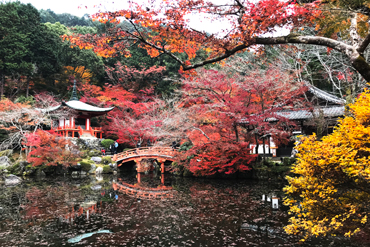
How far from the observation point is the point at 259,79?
1138 centimetres

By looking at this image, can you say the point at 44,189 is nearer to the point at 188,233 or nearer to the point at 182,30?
the point at 188,233

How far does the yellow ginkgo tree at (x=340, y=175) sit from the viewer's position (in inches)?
138

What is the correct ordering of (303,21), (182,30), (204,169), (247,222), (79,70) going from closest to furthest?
(303,21)
(182,30)
(247,222)
(204,169)
(79,70)

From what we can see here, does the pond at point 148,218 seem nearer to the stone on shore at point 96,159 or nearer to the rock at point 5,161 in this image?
the rock at point 5,161

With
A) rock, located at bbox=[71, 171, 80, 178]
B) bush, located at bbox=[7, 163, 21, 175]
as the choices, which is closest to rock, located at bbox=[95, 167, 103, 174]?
rock, located at bbox=[71, 171, 80, 178]

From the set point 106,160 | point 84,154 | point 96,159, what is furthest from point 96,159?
point 84,154

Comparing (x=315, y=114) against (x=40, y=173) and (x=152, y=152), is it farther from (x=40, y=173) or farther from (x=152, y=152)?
(x=40, y=173)

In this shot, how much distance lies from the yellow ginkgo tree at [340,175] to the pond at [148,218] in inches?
43.1

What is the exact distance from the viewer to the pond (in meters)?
5.07

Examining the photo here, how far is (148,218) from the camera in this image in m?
6.68

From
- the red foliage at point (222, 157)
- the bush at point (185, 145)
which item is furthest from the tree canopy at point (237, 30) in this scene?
the bush at point (185, 145)

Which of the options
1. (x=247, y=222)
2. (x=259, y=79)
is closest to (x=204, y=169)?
(x=259, y=79)

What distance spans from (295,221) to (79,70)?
2618cm

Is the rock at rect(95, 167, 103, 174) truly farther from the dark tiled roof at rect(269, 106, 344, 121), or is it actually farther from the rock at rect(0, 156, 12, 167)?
the dark tiled roof at rect(269, 106, 344, 121)
